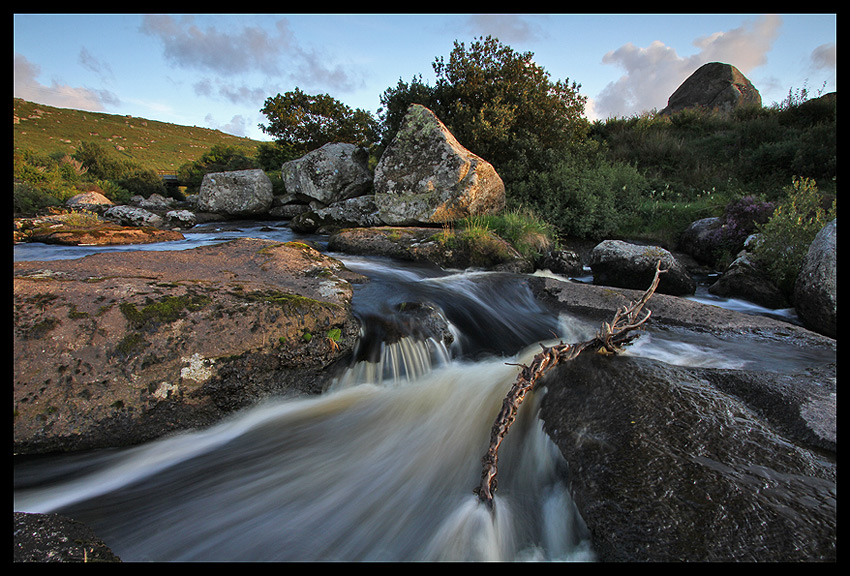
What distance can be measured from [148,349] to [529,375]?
9.76 ft

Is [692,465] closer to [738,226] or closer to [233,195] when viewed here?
[738,226]

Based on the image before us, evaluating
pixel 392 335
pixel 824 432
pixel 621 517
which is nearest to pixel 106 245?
pixel 392 335

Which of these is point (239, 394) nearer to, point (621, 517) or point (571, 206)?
point (621, 517)

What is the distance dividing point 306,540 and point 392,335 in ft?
7.16

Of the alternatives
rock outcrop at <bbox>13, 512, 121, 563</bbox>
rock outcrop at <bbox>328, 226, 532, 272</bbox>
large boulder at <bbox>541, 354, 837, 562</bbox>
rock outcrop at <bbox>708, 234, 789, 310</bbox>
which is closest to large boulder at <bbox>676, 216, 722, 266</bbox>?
rock outcrop at <bbox>708, 234, 789, 310</bbox>

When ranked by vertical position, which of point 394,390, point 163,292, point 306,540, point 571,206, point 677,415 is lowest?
point 306,540

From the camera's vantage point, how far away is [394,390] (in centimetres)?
375

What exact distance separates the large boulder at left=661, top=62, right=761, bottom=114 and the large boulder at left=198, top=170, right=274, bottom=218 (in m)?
28.6

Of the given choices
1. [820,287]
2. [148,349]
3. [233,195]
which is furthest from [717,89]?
[148,349]

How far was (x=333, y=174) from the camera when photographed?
12812 mm

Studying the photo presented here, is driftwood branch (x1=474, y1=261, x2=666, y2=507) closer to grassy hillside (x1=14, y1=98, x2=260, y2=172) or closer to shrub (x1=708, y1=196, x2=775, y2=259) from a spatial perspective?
shrub (x1=708, y1=196, x2=775, y2=259)

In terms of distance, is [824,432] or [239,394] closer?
[824,432]

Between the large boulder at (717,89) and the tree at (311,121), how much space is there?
77.4 feet

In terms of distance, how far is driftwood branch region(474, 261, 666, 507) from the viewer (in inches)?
89.0
